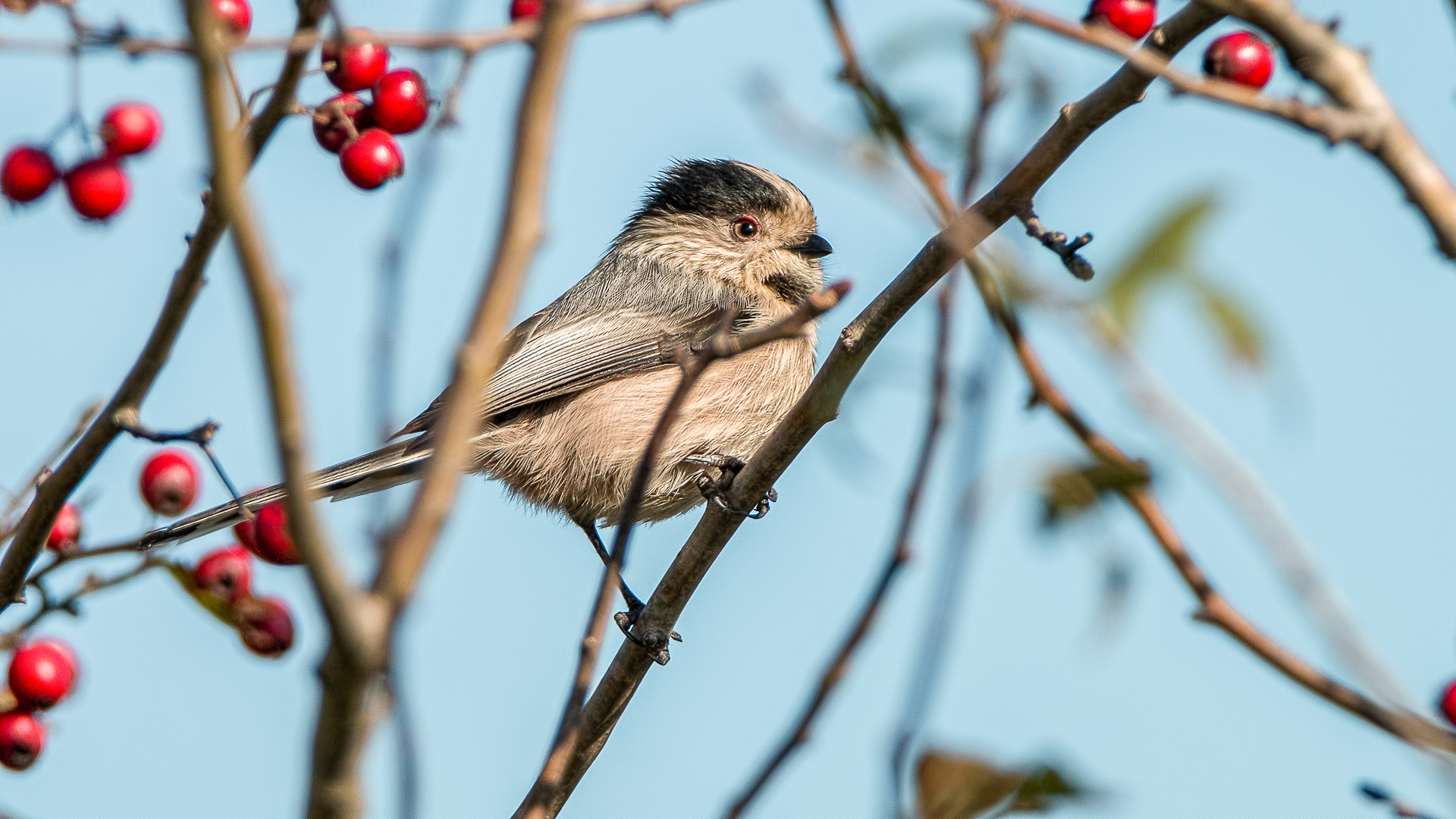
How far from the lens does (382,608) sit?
1.38m

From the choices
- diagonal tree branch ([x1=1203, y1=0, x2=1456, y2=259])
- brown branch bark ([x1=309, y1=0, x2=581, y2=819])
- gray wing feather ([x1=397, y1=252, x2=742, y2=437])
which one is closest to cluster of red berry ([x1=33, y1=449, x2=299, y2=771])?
brown branch bark ([x1=309, y1=0, x2=581, y2=819])

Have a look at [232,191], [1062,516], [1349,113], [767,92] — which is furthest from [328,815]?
[1349,113]

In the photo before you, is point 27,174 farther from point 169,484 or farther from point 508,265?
point 508,265

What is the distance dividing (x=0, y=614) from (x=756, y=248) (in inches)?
135

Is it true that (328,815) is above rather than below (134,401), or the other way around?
below

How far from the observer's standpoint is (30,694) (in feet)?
9.21

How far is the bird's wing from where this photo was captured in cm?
481

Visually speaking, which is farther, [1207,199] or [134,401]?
[134,401]

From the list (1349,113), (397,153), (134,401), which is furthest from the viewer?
(397,153)

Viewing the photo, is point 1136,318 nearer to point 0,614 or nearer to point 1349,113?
point 1349,113

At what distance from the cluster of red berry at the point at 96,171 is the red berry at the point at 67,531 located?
61 centimetres

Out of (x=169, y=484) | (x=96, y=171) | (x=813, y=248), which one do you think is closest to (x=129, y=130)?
(x=96, y=171)

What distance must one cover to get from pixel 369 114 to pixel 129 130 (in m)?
0.49

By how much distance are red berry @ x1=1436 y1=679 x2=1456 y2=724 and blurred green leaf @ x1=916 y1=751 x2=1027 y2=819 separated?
0.91m
